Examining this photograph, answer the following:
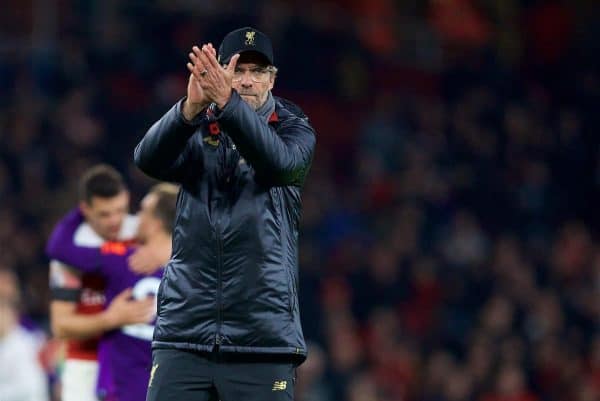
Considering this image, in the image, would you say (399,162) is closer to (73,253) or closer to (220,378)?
(73,253)

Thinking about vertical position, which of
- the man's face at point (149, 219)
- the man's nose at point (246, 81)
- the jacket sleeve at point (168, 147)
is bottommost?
the man's face at point (149, 219)

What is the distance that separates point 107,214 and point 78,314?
490mm

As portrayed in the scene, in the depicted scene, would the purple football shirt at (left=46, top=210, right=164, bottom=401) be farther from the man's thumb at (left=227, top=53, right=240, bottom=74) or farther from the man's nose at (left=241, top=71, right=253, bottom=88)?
the man's thumb at (left=227, top=53, right=240, bottom=74)

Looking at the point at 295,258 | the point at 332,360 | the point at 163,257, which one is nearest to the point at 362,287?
the point at 332,360

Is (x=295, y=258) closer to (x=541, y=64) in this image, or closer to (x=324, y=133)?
(x=324, y=133)

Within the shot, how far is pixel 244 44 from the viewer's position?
4.40 m

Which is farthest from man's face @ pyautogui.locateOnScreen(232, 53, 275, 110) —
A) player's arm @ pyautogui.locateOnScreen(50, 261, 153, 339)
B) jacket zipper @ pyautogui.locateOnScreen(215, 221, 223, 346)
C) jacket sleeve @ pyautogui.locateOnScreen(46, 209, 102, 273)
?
jacket sleeve @ pyautogui.locateOnScreen(46, 209, 102, 273)

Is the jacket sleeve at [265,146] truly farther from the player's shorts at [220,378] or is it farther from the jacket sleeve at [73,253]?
the jacket sleeve at [73,253]

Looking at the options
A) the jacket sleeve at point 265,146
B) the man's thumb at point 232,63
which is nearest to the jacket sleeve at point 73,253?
the jacket sleeve at point 265,146

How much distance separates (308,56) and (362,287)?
3401 millimetres

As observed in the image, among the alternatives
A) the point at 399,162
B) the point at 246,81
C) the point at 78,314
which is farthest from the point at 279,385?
the point at 399,162

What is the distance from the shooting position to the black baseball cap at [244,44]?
14.4ft

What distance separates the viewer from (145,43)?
13.8 meters

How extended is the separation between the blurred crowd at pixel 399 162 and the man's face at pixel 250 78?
6.20 metres
